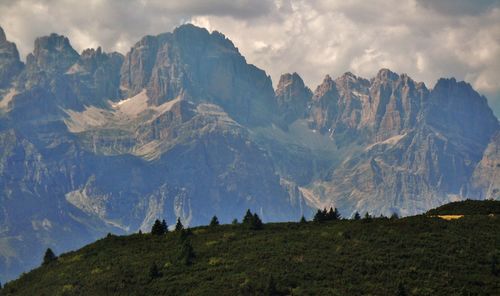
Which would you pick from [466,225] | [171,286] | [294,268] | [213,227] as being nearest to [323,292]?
[294,268]

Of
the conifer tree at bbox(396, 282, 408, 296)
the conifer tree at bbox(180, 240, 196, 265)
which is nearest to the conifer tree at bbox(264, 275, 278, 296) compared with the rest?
the conifer tree at bbox(396, 282, 408, 296)

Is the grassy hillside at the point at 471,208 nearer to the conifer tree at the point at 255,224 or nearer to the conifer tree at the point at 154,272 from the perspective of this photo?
the conifer tree at the point at 255,224

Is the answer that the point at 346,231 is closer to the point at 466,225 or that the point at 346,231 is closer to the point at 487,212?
the point at 466,225

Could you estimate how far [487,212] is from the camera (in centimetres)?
16512

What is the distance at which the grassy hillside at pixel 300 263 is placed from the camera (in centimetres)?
11700

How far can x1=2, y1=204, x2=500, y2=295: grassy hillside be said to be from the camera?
117000mm

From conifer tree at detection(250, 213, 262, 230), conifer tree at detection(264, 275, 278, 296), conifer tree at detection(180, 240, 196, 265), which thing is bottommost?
conifer tree at detection(264, 275, 278, 296)

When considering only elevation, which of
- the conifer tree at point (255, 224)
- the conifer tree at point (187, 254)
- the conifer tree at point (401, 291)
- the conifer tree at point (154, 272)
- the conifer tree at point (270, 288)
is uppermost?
the conifer tree at point (255, 224)

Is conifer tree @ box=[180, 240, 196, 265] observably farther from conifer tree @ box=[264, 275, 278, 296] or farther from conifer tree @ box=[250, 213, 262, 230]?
conifer tree @ box=[264, 275, 278, 296]

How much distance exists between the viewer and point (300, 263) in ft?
416

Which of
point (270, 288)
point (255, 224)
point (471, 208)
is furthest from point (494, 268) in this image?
point (471, 208)

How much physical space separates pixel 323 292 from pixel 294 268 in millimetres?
11572

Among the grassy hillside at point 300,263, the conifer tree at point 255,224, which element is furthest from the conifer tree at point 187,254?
the conifer tree at point 255,224

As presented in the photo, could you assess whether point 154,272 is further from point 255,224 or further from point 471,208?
point 471,208
